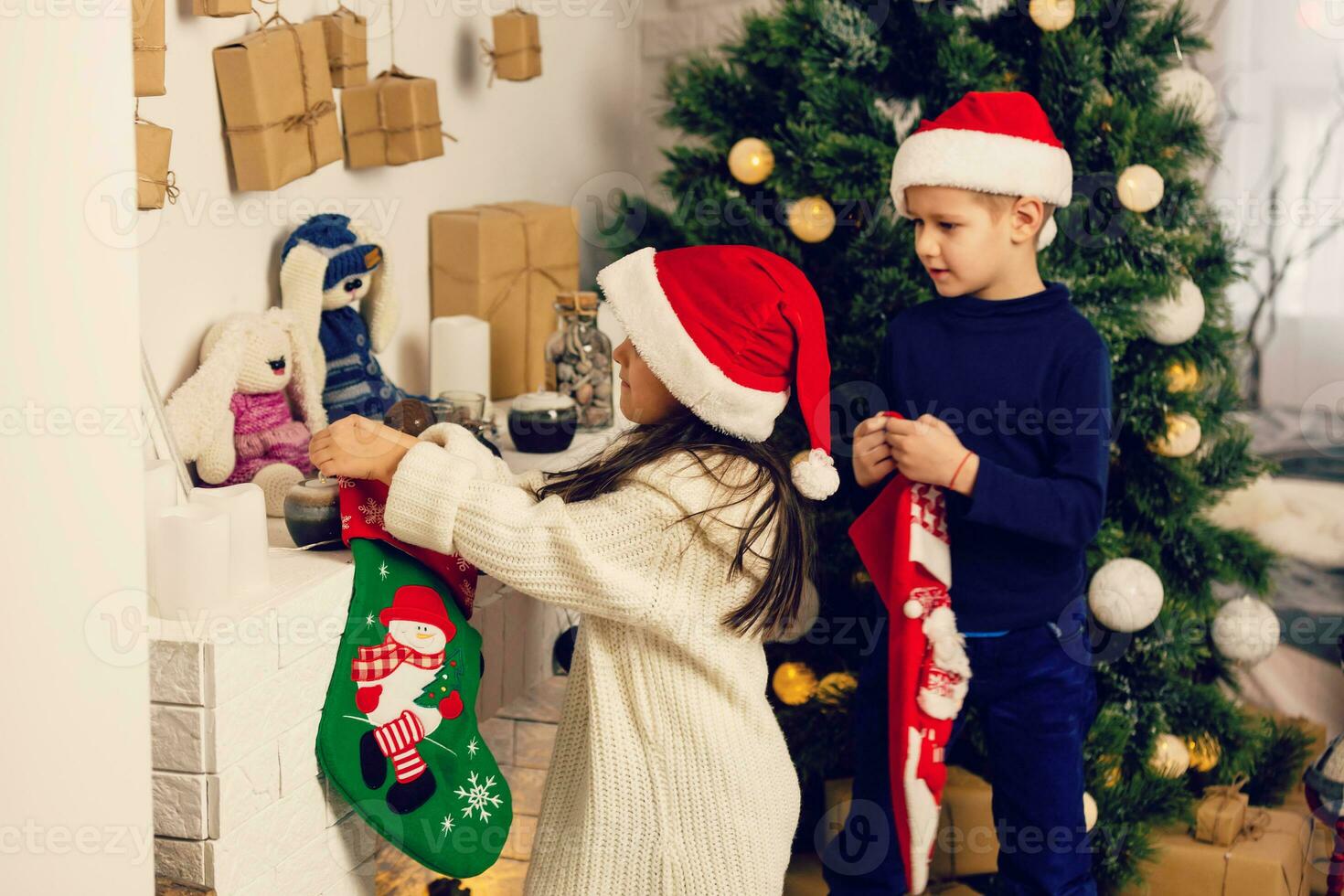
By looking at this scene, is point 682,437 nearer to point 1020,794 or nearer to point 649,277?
point 649,277

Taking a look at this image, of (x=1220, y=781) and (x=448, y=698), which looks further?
(x=1220, y=781)

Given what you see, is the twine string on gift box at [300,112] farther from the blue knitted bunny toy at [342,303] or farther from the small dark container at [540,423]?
the small dark container at [540,423]

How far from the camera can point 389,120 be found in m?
1.97

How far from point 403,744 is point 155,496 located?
0.37m

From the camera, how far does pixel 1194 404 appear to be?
1938 millimetres

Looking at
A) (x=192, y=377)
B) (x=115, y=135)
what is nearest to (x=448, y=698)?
(x=192, y=377)

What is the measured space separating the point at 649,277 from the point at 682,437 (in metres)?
0.18

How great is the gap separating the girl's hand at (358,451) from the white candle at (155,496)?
0.14 m

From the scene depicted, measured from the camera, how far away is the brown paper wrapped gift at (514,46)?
2295 millimetres

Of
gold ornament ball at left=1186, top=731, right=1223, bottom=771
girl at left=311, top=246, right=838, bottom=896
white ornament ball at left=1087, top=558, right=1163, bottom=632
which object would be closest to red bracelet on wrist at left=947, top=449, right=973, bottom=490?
girl at left=311, top=246, right=838, bottom=896

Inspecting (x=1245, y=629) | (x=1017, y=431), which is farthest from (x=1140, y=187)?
(x=1245, y=629)

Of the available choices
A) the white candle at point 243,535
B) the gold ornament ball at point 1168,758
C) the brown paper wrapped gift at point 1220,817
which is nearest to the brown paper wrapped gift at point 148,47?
the white candle at point 243,535

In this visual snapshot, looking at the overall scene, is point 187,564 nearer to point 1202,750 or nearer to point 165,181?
point 165,181

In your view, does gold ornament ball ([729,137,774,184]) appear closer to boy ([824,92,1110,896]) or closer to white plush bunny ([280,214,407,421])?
boy ([824,92,1110,896])
